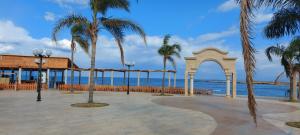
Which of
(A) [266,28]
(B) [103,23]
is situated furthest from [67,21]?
(A) [266,28]

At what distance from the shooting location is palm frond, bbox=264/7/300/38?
10531mm

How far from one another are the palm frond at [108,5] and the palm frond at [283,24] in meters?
7.48

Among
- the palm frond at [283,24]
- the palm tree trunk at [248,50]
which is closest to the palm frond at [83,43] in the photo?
the palm frond at [283,24]

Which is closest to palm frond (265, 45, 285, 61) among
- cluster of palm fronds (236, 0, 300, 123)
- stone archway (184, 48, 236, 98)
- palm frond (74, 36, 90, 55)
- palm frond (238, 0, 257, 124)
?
stone archway (184, 48, 236, 98)

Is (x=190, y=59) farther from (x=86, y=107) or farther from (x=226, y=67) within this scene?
(x=86, y=107)

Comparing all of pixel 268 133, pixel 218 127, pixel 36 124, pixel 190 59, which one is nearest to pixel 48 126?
pixel 36 124

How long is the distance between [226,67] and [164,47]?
600 centimetres

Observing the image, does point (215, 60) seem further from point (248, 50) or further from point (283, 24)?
point (248, 50)

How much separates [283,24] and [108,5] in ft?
29.4

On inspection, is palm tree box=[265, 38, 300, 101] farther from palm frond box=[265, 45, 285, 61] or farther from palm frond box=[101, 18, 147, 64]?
palm frond box=[101, 18, 147, 64]

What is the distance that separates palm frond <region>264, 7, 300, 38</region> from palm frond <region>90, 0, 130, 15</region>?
7.48 meters

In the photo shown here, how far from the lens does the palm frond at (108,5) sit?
15.8 m

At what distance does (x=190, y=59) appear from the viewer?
89.2ft

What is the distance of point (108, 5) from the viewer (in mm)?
16109
